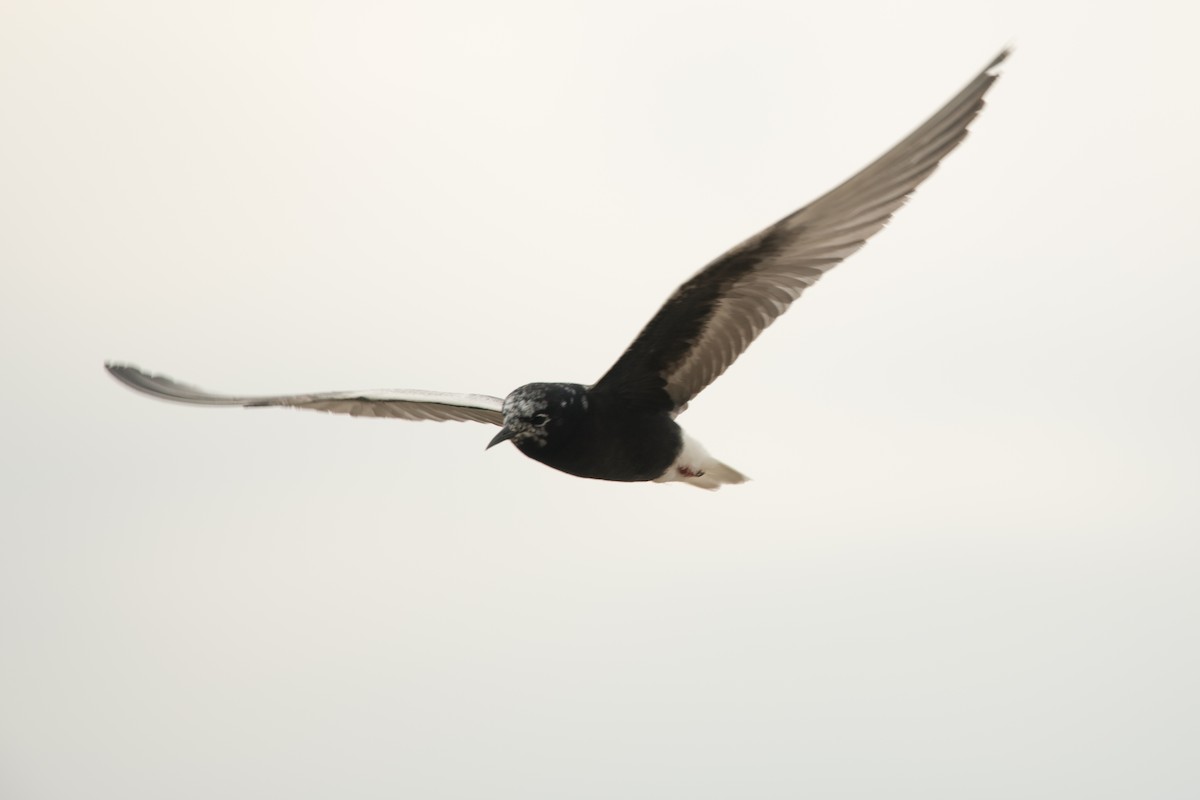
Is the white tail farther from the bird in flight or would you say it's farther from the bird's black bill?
the bird's black bill

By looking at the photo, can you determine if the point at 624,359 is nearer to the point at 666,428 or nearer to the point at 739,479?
the point at 666,428

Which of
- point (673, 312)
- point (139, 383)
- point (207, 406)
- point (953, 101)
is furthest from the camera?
point (139, 383)

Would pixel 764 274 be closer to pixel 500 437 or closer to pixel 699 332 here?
pixel 699 332

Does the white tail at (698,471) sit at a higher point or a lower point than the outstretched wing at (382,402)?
lower

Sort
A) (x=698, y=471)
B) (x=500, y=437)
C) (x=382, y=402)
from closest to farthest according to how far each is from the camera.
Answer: (x=500, y=437)
(x=698, y=471)
(x=382, y=402)

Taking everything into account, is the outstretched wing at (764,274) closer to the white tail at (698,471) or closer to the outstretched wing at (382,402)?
the white tail at (698,471)

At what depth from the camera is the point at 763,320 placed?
35.3ft

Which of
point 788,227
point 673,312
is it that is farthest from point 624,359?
point 788,227

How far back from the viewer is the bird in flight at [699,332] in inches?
389

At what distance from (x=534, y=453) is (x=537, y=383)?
42cm

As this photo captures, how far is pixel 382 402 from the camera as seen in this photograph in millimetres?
12469

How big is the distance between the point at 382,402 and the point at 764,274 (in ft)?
10.8

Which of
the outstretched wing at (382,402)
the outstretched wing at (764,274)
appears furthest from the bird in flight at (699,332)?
the outstretched wing at (382,402)

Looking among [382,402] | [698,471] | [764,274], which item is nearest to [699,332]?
[764,274]
